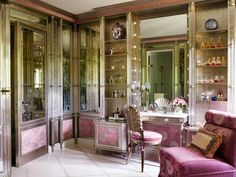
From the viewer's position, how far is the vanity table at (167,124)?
4.06 meters

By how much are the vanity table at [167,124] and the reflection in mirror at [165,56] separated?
425 millimetres

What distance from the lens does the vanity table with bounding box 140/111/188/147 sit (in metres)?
4.06

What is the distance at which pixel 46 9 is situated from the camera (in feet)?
14.6

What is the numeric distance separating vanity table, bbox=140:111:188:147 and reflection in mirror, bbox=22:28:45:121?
6.22ft

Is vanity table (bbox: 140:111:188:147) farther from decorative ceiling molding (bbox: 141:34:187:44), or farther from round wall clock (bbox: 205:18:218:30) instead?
round wall clock (bbox: 205:18:218:30)

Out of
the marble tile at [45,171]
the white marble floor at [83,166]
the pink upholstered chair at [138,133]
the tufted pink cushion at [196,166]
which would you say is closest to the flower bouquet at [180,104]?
the pink upholstered chair at [138,133]

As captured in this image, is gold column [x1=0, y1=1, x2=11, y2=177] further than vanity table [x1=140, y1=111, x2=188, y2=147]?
No

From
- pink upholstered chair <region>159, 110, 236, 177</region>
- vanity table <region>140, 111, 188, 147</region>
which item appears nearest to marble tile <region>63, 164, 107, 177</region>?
pink upholstered chair <region>159, 110, 236, 177</region>

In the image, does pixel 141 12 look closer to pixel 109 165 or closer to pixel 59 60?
pixel 59 60

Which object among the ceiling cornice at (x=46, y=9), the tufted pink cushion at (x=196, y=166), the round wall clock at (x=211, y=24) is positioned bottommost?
the tufted pink cushion at (x=196, y=166)

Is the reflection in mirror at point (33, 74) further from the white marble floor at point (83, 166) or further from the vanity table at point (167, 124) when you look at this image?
the vanity table at point (167, 124)

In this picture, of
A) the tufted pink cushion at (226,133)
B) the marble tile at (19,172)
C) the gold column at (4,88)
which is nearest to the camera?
the tufted pink cushion at (226,133)

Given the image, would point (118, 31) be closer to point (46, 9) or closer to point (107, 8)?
point (107, 8)

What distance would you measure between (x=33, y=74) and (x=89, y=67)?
50.4 inches
